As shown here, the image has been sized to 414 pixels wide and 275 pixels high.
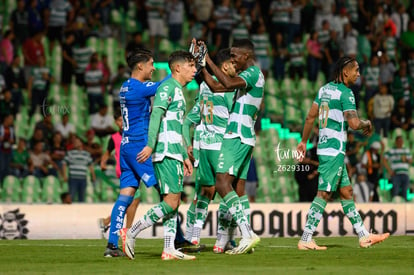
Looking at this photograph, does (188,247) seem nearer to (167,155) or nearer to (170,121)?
(167,155)

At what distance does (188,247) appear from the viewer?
1474cm

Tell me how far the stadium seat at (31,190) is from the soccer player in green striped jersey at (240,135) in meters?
8.93

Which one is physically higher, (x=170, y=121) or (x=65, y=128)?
(x=170, y=121)

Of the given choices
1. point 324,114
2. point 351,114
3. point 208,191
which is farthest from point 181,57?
point 351,114

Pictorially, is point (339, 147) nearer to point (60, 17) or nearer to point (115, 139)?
point (115, 139)

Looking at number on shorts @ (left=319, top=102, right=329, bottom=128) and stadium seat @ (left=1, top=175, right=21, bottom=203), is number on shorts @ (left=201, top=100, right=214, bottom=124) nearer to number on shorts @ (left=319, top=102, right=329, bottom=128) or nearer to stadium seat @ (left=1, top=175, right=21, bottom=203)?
number on shorts @ (left=319, top=102, right=329, bottom=128)

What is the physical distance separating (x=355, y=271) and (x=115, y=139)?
23.0 ft

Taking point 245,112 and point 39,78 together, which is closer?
point 245,112

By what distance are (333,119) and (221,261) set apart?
3.11 meters

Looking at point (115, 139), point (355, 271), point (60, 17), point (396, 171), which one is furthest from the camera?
point (60, 17)

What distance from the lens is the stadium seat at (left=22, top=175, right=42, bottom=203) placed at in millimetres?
22172

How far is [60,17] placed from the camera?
26.6 meters

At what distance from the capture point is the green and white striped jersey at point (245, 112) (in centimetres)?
1398

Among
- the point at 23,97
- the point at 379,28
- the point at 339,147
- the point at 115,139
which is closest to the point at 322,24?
the point at 379,28
